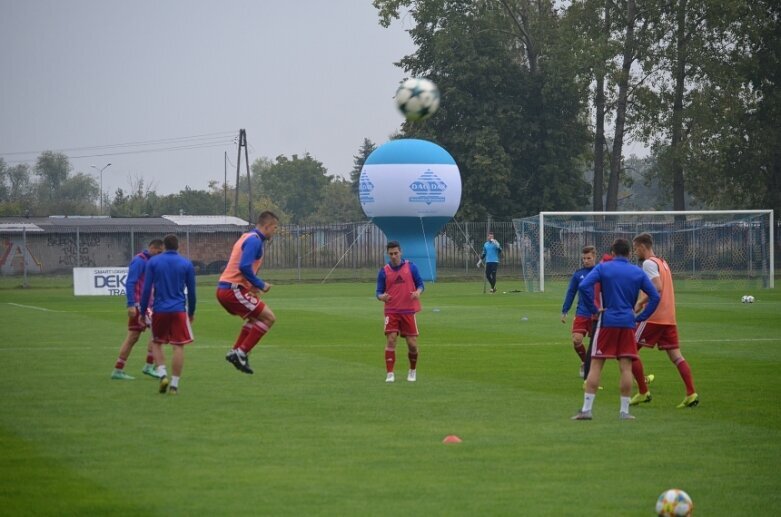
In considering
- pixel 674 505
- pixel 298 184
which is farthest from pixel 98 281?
pixel 298 184

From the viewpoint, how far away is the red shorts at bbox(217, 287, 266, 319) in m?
15.5

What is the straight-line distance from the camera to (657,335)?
14477 mm

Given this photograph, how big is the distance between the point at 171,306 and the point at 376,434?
14.2 ft

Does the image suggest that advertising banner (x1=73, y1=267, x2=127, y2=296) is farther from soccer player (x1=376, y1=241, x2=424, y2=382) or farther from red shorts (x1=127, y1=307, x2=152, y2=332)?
soccer player (x1=376, y1=241, x2=424, y2=382)

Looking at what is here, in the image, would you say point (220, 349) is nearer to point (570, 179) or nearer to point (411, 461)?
point (411, 461)

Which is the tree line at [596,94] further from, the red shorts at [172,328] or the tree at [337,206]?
the tree at [337,206]

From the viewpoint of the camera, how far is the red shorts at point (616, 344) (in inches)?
497

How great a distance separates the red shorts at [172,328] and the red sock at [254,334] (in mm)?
1073

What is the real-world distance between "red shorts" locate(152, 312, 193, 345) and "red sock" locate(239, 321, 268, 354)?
107 centimetres

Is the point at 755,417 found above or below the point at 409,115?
below

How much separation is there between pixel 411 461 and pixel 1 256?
201 ft

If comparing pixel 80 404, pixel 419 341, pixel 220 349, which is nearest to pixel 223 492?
pixel 80 404

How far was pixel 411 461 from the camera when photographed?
33.3ft

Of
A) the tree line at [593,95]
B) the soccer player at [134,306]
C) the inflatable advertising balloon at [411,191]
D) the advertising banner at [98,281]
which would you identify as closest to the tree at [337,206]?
the tree line at [593,95]
